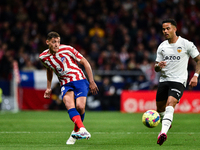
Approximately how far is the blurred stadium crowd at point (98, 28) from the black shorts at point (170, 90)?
9855mm

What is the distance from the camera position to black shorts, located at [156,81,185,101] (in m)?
7.16

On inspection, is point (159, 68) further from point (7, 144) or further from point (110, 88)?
point (110, 88)

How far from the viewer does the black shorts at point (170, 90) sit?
7164mm

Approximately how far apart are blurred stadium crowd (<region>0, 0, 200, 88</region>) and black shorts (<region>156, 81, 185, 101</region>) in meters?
9.86

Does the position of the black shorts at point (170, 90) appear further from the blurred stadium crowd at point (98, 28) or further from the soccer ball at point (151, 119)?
the blurred stadium crowd at point (98, 28)

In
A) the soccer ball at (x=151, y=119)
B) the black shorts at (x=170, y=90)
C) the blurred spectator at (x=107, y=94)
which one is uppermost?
the black shorts at (x=170, y=90)

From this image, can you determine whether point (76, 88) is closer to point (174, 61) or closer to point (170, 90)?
point (170, 90)

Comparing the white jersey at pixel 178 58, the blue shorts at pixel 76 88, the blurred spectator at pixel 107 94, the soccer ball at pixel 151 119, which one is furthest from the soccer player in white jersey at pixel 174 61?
the blurred spectator at pixel 107 94

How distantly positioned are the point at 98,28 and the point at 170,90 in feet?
44.6

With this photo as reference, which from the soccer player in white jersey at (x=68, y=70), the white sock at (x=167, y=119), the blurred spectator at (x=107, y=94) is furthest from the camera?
the blurred spectator at (x=107, y=94)

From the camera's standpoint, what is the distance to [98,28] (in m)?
Answer: 20.5

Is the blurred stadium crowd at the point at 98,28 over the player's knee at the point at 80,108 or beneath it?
over

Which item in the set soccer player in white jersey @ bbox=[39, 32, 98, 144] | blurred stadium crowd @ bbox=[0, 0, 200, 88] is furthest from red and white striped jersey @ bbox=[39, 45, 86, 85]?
blurred stadium crowd @ bbox=[0, 0, 200, 88]

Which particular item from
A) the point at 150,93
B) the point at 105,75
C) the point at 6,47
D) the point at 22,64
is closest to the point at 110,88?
the point at 105,75
